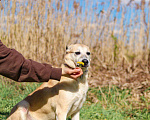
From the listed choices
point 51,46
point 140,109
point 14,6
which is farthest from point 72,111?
point 14,6

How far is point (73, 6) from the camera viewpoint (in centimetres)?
437

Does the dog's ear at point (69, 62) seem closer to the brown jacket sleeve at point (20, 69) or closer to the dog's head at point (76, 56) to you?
the dog's head at point (76, 56)

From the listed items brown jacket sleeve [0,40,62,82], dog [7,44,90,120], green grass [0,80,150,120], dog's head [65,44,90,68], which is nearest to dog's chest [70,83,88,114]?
dog [7,44,90,120]

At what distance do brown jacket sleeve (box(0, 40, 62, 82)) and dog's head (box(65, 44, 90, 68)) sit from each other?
49 centimetres

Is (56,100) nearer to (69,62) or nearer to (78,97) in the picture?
(78,97)

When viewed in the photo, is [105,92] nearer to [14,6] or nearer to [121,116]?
[121,116]

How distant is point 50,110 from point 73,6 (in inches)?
113

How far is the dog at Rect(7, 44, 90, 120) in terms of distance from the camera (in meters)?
2.10

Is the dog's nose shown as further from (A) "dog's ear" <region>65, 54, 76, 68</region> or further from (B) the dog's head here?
(A) "dog's ear" <region>65, 54, 76, 68</region>

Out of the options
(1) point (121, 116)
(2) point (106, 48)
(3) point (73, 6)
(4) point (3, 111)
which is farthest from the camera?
(2) point (106, 48)

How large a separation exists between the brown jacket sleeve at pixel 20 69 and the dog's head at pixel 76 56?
49 cm

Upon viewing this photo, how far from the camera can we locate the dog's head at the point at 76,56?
7.50ft

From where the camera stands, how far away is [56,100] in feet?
7.20

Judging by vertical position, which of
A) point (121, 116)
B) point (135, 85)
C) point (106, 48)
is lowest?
point (121, 116)
